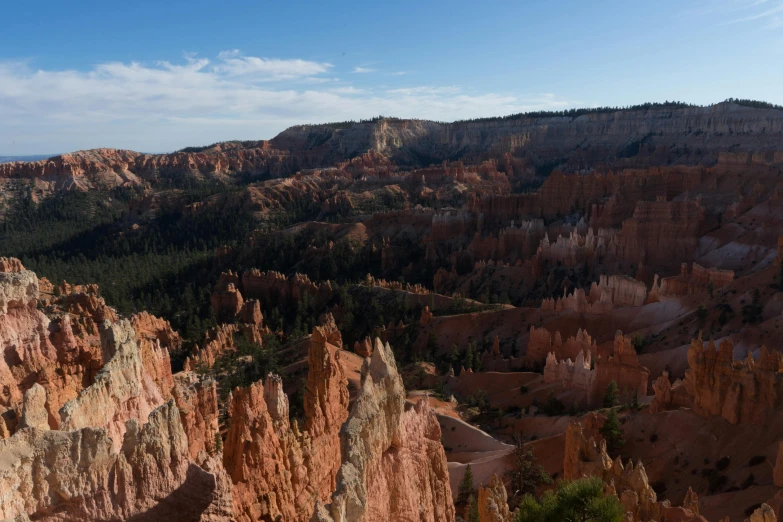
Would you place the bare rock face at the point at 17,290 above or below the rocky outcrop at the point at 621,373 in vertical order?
above

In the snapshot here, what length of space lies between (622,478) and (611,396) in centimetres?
1305

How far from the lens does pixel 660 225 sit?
6134 centimetres

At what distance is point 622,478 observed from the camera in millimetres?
18109

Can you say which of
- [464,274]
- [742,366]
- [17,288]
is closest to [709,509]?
[742,366]

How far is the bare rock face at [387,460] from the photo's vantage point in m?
10.5

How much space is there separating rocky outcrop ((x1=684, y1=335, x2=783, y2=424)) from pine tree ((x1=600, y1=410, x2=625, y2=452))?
131 inches

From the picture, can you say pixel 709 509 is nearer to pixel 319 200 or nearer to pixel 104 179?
pixel 319 200

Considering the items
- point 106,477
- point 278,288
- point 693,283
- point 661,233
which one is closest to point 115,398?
point 106,477

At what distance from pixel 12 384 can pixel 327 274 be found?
191 feet

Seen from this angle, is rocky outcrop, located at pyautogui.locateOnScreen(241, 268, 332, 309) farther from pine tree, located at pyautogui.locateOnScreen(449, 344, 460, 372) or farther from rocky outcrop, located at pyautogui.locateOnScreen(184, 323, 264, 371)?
pine tree, located at pyautogui.locateOnScreen(449, 344, 460, 372)

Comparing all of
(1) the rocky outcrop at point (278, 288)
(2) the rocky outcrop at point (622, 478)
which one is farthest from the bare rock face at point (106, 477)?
(1) the rocky outcrop at point (278, 288)

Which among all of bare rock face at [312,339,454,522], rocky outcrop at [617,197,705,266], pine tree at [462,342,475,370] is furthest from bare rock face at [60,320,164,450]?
rocky outcrop at [617,197,705,266]

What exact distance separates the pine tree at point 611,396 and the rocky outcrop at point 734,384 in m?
6.58

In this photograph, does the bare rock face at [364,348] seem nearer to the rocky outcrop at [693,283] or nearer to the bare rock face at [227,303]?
the bare rock face at [227,303]
